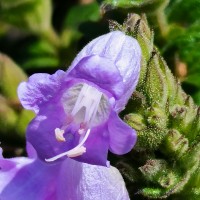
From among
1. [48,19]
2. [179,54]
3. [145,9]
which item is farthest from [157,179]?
[48,19]

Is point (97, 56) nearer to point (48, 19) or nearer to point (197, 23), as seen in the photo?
point (197, 23)

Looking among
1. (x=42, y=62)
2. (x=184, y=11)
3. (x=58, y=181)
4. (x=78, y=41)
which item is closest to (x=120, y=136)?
(x=58, y=181)

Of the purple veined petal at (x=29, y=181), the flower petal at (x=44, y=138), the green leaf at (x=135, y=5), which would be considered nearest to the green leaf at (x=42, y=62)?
the green leaf at (x=135, y=5)

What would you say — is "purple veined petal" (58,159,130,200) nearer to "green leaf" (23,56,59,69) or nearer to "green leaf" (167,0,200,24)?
"green leaf" (167,0,200,24)

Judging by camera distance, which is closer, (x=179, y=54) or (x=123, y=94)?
(x=123, y=94)

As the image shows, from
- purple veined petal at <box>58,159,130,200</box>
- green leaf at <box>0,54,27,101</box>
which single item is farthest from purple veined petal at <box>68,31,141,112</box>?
green leaf at <box>0,54,27,101</box>

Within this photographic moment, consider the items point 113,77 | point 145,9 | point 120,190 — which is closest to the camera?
point 113,77
